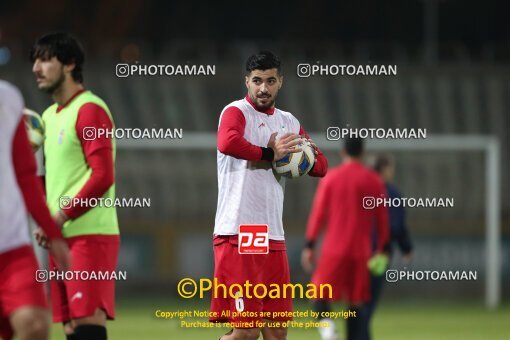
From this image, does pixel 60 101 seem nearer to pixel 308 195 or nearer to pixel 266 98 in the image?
Result: pixel 266 98

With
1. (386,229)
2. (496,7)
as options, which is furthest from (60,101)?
(496,7)

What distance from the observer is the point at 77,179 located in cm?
541

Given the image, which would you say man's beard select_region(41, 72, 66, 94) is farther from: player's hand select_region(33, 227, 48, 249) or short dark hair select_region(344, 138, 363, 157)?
short dark hair select_region(344, 138, 363, 157)

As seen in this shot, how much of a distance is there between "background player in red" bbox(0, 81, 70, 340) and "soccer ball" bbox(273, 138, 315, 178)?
6.56 ft

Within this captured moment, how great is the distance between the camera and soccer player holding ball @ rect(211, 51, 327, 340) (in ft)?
18.8

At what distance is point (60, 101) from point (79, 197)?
554mm

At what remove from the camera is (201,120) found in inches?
685

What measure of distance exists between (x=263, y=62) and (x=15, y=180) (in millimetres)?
2125

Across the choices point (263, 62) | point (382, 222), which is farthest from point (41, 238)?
point (382, 222)

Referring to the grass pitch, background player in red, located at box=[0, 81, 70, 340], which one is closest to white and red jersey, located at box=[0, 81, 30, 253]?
background player in red, located at box=[0, 81, 70, 340]

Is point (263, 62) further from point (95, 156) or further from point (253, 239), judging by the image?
point (95, 156)

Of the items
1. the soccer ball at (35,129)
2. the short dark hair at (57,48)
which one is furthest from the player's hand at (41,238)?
the short dark hair at (57,48)

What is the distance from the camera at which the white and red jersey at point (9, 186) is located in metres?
3.90

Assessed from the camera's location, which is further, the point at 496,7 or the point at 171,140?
the point at 496,7
